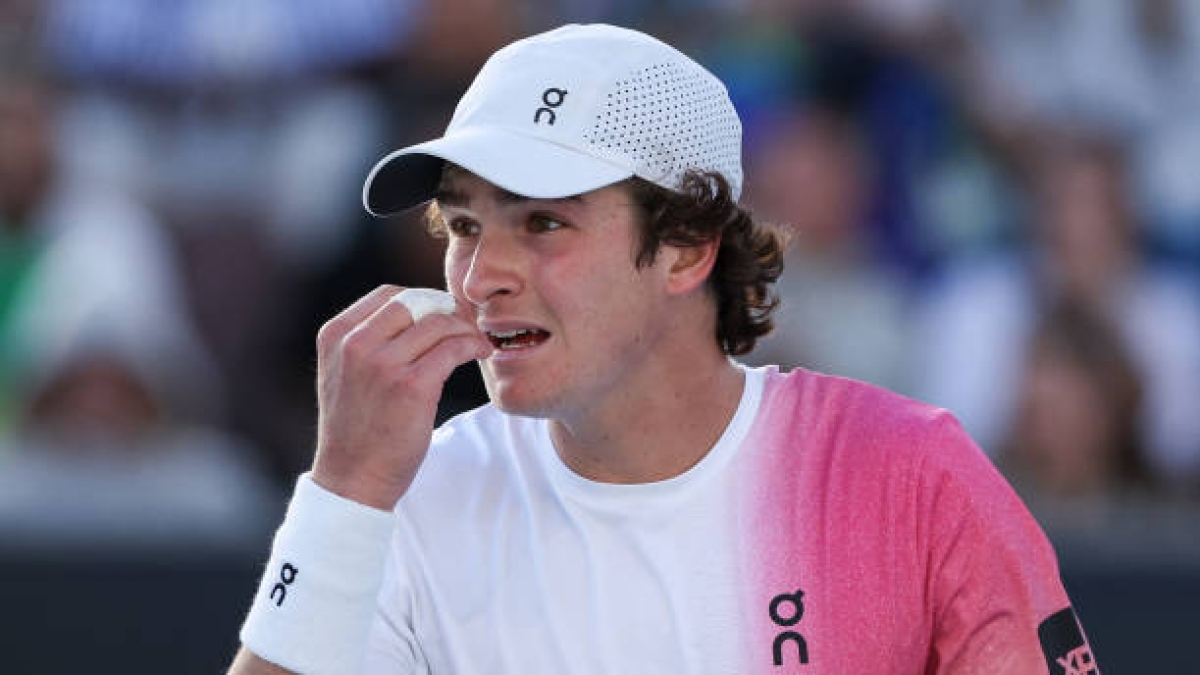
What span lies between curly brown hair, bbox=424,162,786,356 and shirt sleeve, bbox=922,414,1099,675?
0.49 meters

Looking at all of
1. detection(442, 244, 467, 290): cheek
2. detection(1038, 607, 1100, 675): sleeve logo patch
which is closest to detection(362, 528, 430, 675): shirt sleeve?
detection(442, 244, 467, 290): cheek

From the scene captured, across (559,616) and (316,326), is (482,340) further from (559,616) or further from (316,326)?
(316,326)

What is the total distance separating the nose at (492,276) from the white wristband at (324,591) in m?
0.36

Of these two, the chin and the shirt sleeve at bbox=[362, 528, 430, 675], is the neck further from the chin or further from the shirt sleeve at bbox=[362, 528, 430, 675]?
the shirt sleeve at bbox=[362, 528, 430, 675]

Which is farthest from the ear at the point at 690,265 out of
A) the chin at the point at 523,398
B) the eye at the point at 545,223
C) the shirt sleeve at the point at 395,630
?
the shirt sleeve at the point at 395,630

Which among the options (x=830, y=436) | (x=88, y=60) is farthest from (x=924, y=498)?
(x=88, y=60)

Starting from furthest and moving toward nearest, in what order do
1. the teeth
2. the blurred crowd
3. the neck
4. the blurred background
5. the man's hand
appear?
the blurred crowd < the blurred background < the neck < the teeth < the man's hand

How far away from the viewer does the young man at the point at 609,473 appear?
2863 mm

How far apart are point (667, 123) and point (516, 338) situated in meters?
0.40

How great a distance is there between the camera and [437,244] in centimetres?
612

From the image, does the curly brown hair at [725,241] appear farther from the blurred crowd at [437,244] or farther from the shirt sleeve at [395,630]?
the blurred crowd at [437,244]

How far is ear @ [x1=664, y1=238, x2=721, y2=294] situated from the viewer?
313 cm

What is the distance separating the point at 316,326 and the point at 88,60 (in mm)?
1836

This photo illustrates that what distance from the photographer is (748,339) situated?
10.9ft
